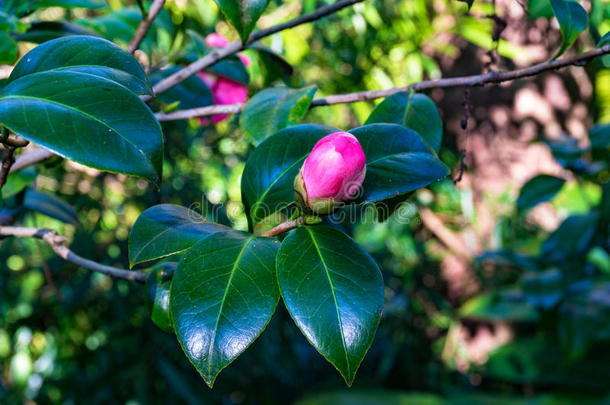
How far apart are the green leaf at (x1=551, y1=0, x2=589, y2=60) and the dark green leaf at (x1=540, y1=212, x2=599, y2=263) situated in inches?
34.5

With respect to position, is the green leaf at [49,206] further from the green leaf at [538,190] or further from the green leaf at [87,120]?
the green leaf at [538,190]

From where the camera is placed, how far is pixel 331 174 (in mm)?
344

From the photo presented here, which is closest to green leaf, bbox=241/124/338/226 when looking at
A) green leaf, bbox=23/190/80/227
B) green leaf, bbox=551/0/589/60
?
green leaf, bbox=551/0/589/60

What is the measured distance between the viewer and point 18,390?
1555mm

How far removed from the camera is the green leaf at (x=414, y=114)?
0.47 meters

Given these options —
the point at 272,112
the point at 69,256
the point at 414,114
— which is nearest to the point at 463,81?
the point at 414,114

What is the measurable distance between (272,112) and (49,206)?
425 millimetres

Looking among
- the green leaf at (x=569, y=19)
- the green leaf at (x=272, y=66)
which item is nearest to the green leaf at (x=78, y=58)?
the green leaf at (x=272, y=66)

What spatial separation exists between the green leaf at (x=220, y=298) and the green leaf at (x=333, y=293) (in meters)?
0.02

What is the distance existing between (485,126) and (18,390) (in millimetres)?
2216

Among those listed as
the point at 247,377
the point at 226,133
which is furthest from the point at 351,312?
the point at 247,377

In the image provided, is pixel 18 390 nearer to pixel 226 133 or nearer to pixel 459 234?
pixel 226 133

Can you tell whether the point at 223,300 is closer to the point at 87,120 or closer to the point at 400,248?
the point at 87,120

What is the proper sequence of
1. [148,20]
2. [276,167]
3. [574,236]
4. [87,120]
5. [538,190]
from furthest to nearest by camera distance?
[574,236] → [538,190] → [148,20] → [276,167] → [87,120]
